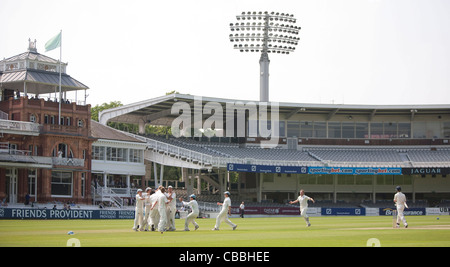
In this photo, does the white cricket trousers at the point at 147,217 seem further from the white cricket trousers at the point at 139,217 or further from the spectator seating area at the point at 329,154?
the spectator seating area at the point at 329,154

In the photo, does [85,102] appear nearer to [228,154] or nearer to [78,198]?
[78,198]

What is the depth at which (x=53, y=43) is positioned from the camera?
52.7 metres

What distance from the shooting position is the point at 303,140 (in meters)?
74.4

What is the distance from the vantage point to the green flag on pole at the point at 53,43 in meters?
52.6

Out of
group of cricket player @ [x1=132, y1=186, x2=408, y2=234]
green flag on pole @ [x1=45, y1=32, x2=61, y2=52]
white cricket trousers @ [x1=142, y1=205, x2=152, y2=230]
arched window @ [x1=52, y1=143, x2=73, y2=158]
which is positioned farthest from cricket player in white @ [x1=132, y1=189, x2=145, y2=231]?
green flag on pole @ [x1=45, y1=32, x2=61, y2=52]

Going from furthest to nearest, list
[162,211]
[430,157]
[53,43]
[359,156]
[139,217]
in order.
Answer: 1. [359,156]
2. [430,157]
3. [53,43]
4. [139,217]
5. [162,211]

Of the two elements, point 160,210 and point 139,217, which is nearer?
point 160,210

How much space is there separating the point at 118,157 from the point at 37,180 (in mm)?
10448

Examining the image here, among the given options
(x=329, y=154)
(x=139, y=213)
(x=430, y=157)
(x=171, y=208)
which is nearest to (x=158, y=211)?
(x=171, y=208)

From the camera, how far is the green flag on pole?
5259 cm

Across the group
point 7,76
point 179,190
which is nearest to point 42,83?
point 7,76

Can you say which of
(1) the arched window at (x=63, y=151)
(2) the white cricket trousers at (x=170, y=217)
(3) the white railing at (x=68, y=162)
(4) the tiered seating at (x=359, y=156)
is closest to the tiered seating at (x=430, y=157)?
(4) the tiered seating at (x=359, y=156)

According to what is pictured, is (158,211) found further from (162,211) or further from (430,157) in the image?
(430,157)

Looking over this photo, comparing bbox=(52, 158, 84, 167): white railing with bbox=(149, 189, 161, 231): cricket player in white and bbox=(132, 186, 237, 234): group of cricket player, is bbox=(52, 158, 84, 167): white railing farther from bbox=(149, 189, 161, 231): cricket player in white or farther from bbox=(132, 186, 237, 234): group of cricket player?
bbox=(149, 189, 161, 231): cricket player in white
